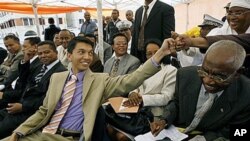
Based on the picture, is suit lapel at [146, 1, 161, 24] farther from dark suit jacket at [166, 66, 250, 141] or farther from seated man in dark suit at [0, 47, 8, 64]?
seated man in dark suit at [0, 47, 8, 64]

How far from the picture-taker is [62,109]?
7.14 feet

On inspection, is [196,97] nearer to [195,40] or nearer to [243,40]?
[195,40]

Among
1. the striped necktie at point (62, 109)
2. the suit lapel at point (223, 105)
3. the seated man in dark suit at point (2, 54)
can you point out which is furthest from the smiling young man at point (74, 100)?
the seated man in dark suit at point (2, 54)

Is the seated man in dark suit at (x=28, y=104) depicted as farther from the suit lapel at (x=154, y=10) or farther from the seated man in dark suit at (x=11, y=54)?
the suit lapel at (x=154, y=10)

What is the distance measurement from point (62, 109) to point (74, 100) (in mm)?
130

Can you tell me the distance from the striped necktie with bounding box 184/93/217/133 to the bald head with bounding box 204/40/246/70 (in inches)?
10.4

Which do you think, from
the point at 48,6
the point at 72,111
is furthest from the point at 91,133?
the point at 48,6

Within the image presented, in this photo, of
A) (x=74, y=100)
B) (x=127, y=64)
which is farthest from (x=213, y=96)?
(x=127, y=64)

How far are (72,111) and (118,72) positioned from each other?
1.27 metres

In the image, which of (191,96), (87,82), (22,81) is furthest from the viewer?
(22,81)

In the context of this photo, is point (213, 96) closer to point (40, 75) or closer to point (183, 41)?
point (183, 41)

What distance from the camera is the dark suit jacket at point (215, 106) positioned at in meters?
1.55

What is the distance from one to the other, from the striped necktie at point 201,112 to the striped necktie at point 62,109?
106 centimetres

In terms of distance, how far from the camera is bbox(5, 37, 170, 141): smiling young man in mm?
2078
